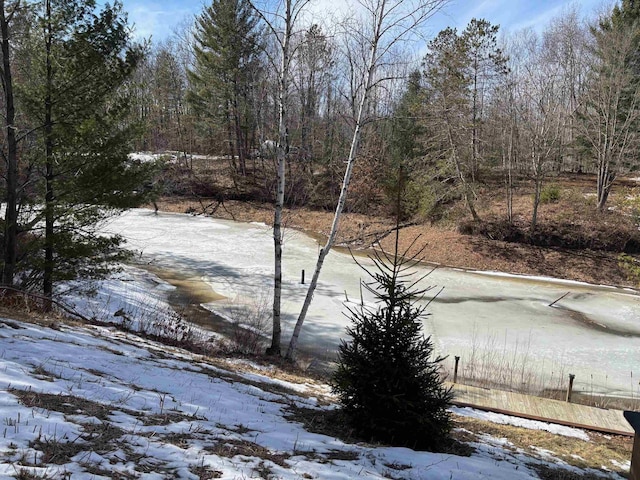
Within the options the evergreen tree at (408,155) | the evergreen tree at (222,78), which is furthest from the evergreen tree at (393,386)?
the evergreen tree at (222,78)

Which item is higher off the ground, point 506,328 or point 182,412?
point 182,412

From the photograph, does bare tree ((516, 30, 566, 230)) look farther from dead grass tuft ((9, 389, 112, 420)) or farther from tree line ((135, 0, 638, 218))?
dead grass tuft ((9, 389, 112, 420))

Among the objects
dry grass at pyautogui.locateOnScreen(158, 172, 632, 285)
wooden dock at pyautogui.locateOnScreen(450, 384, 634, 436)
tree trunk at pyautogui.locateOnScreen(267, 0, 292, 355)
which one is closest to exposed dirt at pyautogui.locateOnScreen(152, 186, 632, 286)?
dry grass at pyautogui.locateOnScreen(158, 172, 632, 285)

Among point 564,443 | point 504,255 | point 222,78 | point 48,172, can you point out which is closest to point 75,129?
point 48,172

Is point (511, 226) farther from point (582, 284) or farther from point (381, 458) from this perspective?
point (381, 458)

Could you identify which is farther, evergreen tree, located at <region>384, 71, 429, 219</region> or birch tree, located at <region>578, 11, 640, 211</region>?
evergreen tree, located at <region>384, 71, 429, 219</region>

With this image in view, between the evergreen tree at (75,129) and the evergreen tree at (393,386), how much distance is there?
278 inches

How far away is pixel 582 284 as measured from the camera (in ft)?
60.1

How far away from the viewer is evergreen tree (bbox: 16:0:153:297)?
8.80 m

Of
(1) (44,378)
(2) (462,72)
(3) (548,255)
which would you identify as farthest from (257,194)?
(1) (44,378)

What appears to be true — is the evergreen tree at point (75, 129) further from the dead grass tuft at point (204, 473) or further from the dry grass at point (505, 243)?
the dead grass tuft at point (204, 473)

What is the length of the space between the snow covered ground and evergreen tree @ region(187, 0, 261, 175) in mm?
27093

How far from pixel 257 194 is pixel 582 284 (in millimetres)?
23253

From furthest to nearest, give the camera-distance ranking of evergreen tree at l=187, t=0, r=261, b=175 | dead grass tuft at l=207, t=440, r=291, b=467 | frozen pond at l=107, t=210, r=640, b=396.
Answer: evergreen tree at l=187, t=0, r=261, b=175
frozen pond at l=107, t=210, r=640, b=396
dead grass tuft at l=207, t=440, r=291, b=467
